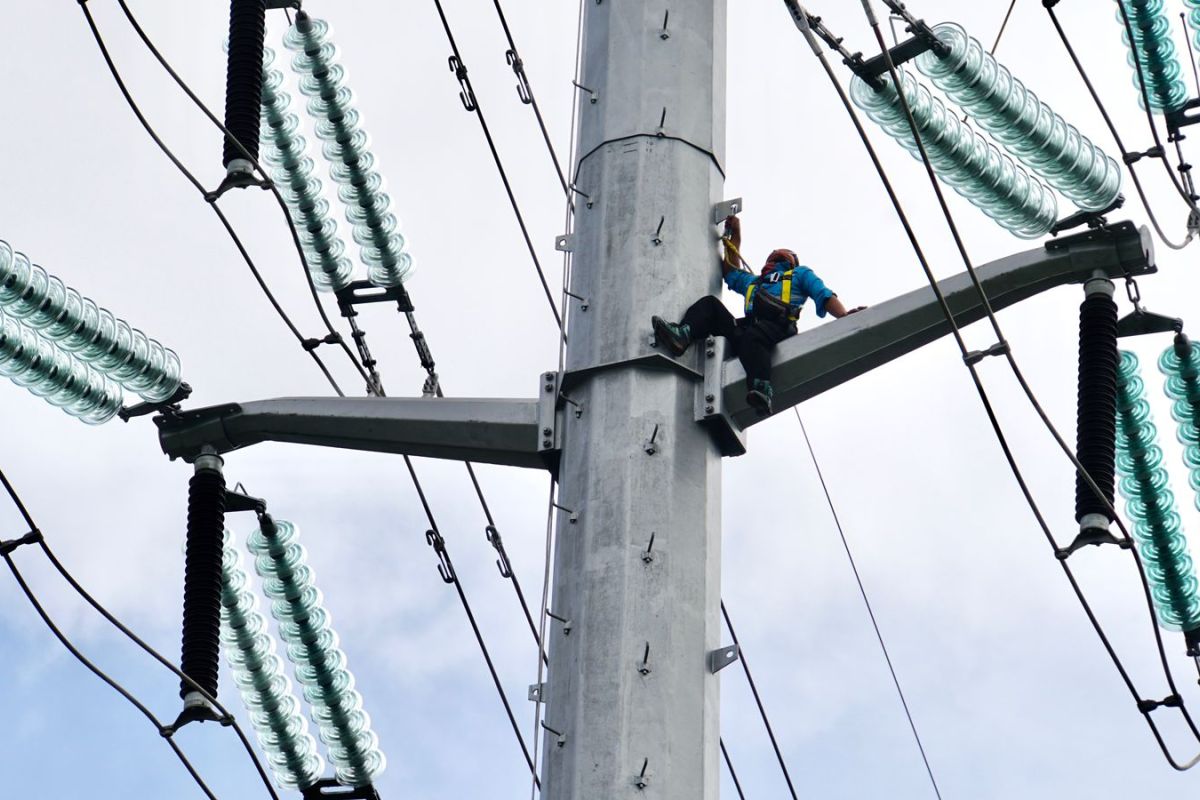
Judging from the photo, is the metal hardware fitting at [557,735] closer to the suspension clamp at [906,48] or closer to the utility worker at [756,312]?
the utility worker at [756,312]

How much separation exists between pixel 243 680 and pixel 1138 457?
5194mm

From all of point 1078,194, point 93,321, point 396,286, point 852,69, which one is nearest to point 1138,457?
point 1078,194

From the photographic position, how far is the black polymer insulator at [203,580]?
11289 mm

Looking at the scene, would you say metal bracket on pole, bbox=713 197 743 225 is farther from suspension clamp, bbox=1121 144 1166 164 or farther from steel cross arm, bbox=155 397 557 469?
suspension clamp, bbox=1121 144 1166 164

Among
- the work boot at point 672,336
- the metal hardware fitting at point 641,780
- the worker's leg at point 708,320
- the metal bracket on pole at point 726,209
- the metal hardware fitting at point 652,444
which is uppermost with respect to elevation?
the metal bracket on pole at point 726,209

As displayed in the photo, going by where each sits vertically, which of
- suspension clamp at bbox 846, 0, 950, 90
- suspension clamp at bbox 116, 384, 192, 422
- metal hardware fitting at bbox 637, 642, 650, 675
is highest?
suspension clamp at bbox 846, 0, 950, 90

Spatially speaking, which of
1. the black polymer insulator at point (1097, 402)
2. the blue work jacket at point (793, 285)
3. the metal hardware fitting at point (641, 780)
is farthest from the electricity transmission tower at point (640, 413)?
the blue work jacket at point (793, 285)

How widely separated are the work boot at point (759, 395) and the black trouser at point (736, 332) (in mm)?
→ 34

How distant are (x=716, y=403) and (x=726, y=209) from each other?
1.18 metres

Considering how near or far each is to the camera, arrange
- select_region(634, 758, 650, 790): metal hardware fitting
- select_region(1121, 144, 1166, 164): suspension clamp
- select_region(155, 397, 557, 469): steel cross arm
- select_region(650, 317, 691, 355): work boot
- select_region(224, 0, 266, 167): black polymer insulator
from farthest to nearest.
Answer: select_region(1121, 144, 1166, 164): suspension clamp
select_region(224, 0, 266, 167): black polymer insulator
select_region(155, 397, 557, 469): steel cross arm
select_region(650, 317, 691, 355): work boot
select_region(634, 758, 650, 790): metal hardware fitting

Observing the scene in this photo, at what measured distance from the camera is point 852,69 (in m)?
12.1

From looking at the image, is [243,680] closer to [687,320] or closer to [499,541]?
[499,541]

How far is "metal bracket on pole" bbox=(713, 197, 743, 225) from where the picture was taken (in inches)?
447

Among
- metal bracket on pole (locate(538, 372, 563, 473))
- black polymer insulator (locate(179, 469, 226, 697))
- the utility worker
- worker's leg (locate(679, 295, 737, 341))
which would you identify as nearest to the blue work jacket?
the utility worker
